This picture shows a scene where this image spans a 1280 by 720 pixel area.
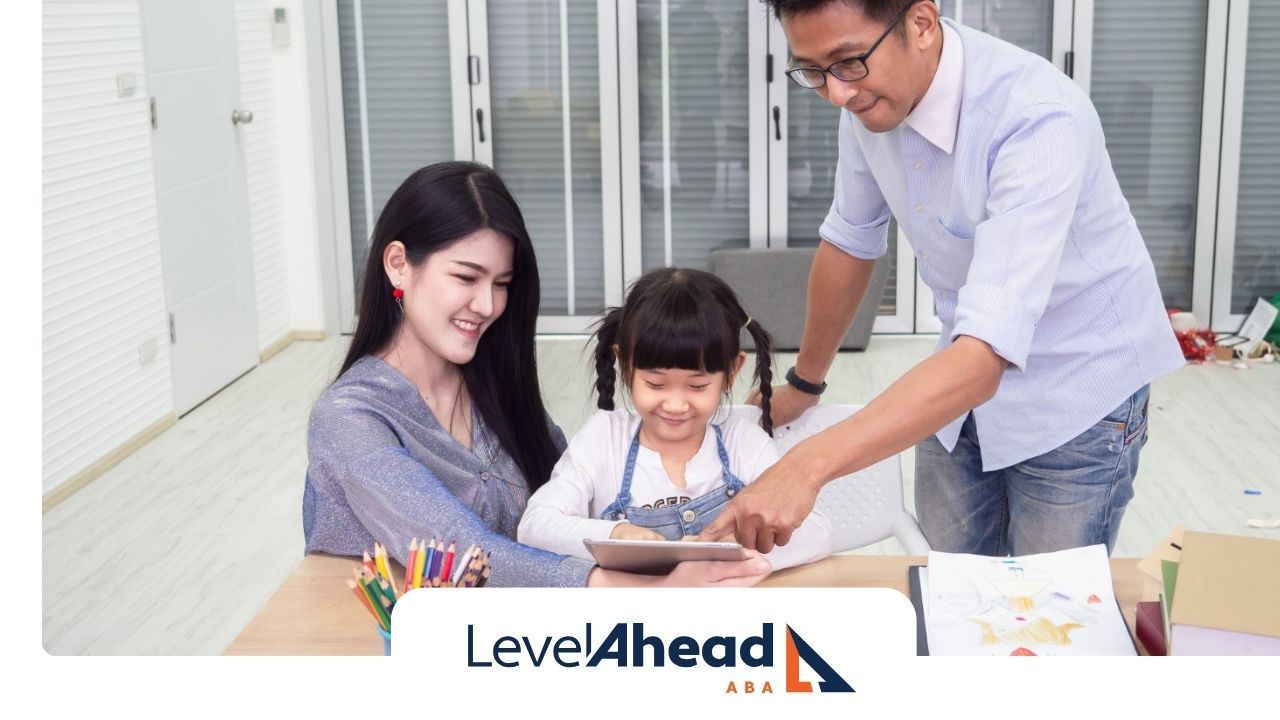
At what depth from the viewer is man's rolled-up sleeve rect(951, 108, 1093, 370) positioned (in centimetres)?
139

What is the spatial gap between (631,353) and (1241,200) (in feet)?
14.2

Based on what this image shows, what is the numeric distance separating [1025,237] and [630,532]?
55cm

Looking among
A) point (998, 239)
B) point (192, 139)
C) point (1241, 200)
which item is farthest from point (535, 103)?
point (998, 239)

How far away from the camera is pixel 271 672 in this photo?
827 millimetres

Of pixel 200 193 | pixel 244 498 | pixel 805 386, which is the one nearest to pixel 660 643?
pixel 805 386

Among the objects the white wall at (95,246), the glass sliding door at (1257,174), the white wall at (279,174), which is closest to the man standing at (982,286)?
the white wall at (95,246)

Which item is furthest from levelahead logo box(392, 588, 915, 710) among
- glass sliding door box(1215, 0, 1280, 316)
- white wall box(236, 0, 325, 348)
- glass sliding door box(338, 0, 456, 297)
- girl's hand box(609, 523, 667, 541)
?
glass sliding door box(1215, 0, 1280, 316)

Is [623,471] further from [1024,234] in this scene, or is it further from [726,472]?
[1024,234]

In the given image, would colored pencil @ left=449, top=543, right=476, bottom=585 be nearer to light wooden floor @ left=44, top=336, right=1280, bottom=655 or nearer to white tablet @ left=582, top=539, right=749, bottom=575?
white tablet @ left=582, top=539, right=749, bottom=575

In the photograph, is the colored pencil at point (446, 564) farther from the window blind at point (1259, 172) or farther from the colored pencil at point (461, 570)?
the window blind at point (1259, 172)

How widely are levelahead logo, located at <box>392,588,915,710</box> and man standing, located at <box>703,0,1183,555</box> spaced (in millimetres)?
475

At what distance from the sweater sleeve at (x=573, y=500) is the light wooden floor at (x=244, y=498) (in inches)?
45.7

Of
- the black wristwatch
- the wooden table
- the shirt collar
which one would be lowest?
the wooden table

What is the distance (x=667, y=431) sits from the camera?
1.74 metres
